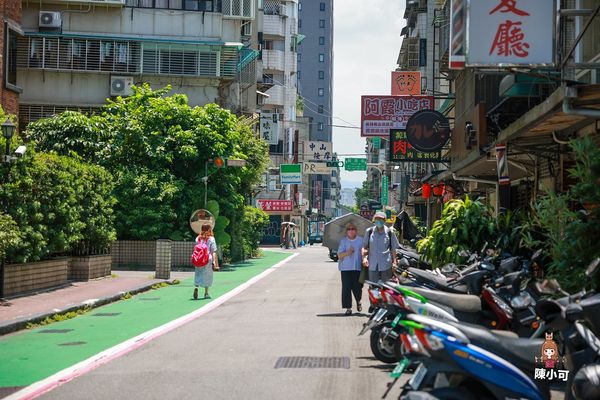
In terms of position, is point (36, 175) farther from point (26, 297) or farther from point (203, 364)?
point (203, 364)

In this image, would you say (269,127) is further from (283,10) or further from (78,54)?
(78,54)

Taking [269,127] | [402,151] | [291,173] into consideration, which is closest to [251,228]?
[291,173]

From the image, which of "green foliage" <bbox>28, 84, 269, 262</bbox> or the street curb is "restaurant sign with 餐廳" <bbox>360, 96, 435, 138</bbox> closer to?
"green foliage" <bbox>28, 84, 269, 262</bbox>

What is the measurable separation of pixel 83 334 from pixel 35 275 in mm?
6449

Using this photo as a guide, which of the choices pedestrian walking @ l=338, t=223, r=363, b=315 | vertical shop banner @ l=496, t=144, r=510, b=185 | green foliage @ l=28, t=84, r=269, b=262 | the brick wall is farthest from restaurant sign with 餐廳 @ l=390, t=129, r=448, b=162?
pedestrian walking @ l=338, t=223, r=363, b=315

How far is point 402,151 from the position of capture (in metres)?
32.4

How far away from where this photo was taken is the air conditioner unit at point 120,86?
1757 inches

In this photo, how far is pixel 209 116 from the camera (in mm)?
36812

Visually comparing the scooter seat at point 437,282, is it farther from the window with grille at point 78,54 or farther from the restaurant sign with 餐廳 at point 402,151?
the window with grille at point 78,54

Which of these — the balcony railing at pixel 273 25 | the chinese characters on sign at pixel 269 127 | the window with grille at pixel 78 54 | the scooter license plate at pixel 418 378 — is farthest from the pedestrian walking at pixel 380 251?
the balcony railing at pixel 273 25

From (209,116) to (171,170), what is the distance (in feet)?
9.39

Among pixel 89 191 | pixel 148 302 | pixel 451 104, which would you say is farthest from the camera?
pixel 451 104

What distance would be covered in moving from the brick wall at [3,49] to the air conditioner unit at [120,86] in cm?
1668

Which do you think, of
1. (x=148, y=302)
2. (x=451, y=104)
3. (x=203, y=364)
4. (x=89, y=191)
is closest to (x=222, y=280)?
(x=89, y=191)
